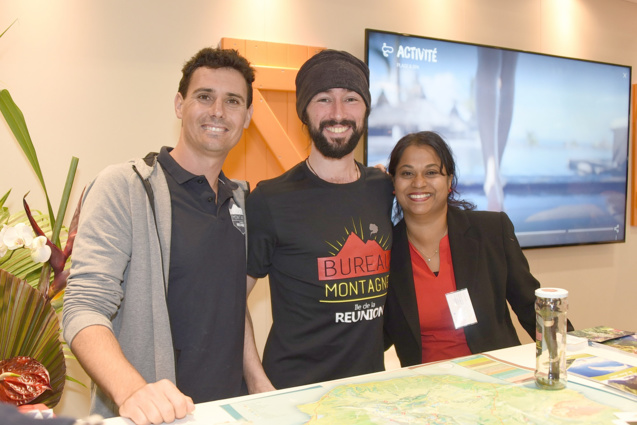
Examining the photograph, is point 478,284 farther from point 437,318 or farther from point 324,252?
point 324,252

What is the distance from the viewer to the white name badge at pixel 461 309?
189 centimetres

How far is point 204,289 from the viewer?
1.57 meters

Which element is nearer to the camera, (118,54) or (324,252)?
(324,252)

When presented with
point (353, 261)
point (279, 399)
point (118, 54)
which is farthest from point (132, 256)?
point (118, 54)

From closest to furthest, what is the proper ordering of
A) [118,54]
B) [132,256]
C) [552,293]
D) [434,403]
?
[434,403] → [552,293] → [132,256] → [118,54]

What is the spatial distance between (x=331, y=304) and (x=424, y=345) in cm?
46

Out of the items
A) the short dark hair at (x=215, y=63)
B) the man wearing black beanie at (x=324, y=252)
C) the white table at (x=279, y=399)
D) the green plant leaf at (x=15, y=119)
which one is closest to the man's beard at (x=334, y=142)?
the man wearing black beanie at (x=324, y=252)

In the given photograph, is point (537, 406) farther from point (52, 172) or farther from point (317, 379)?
point (52, 172)

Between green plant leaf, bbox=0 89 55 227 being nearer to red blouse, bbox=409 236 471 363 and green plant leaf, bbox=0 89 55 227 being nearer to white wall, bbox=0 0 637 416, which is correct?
white wall, bbox=0 0 637 416

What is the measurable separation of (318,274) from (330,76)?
733 mm

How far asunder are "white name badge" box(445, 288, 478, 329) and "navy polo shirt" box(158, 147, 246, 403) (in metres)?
0.76

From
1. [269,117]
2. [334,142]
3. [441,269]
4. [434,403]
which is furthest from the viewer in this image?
[269,117]

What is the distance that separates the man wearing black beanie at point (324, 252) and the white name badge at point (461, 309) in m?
0.26

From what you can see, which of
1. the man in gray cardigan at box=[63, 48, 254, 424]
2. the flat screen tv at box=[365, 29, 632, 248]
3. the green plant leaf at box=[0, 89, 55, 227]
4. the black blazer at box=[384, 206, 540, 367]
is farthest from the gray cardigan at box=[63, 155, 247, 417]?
the flat screen tv at box=[365, 29, 632, 248]
